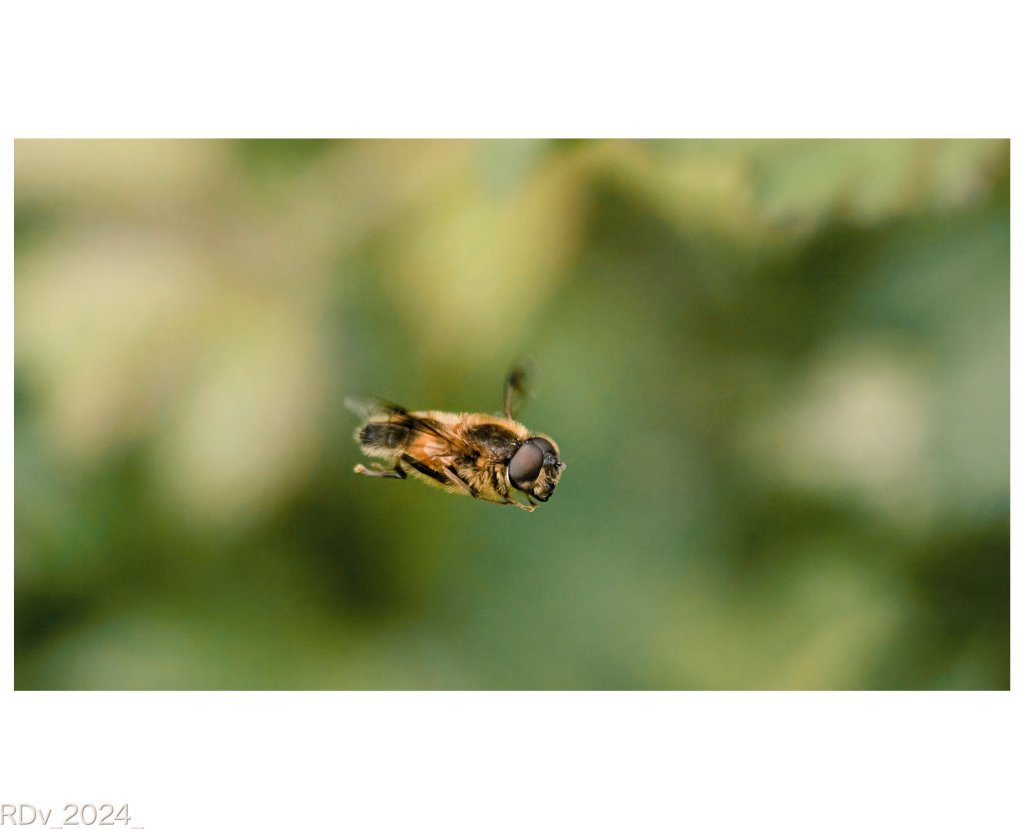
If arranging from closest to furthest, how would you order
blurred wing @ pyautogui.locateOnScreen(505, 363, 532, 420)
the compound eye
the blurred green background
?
the compound eye → blurred wing @ pyautogui.locateOnScreen(505, 363, 532, 420) → the blurred green background

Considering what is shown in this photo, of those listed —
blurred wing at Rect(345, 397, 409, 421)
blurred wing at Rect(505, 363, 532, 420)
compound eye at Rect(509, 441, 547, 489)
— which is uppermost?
blurred wing at Rect(505, 363, 532, 420)

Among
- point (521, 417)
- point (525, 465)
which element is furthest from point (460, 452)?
point (521, 417)

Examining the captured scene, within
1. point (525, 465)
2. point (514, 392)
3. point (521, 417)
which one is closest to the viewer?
point (525, 465)

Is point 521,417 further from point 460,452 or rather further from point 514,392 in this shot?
point 460,452

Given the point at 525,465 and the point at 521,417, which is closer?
the point at 525,465

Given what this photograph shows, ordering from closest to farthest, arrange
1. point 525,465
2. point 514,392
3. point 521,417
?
point 525,465 → point 514,392 → point 521,417

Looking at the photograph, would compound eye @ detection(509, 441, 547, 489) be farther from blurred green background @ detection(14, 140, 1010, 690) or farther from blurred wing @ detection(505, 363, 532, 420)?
blurred green background @ detection(14, 140, 1010, 690)

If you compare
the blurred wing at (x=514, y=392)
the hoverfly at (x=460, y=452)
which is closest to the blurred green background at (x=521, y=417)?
the blurred wing at (x=514, y=392)

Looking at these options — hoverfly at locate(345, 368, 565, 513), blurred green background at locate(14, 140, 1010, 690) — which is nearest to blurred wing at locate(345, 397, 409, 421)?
hoverfly at locate(345, 368, 565, 513)
